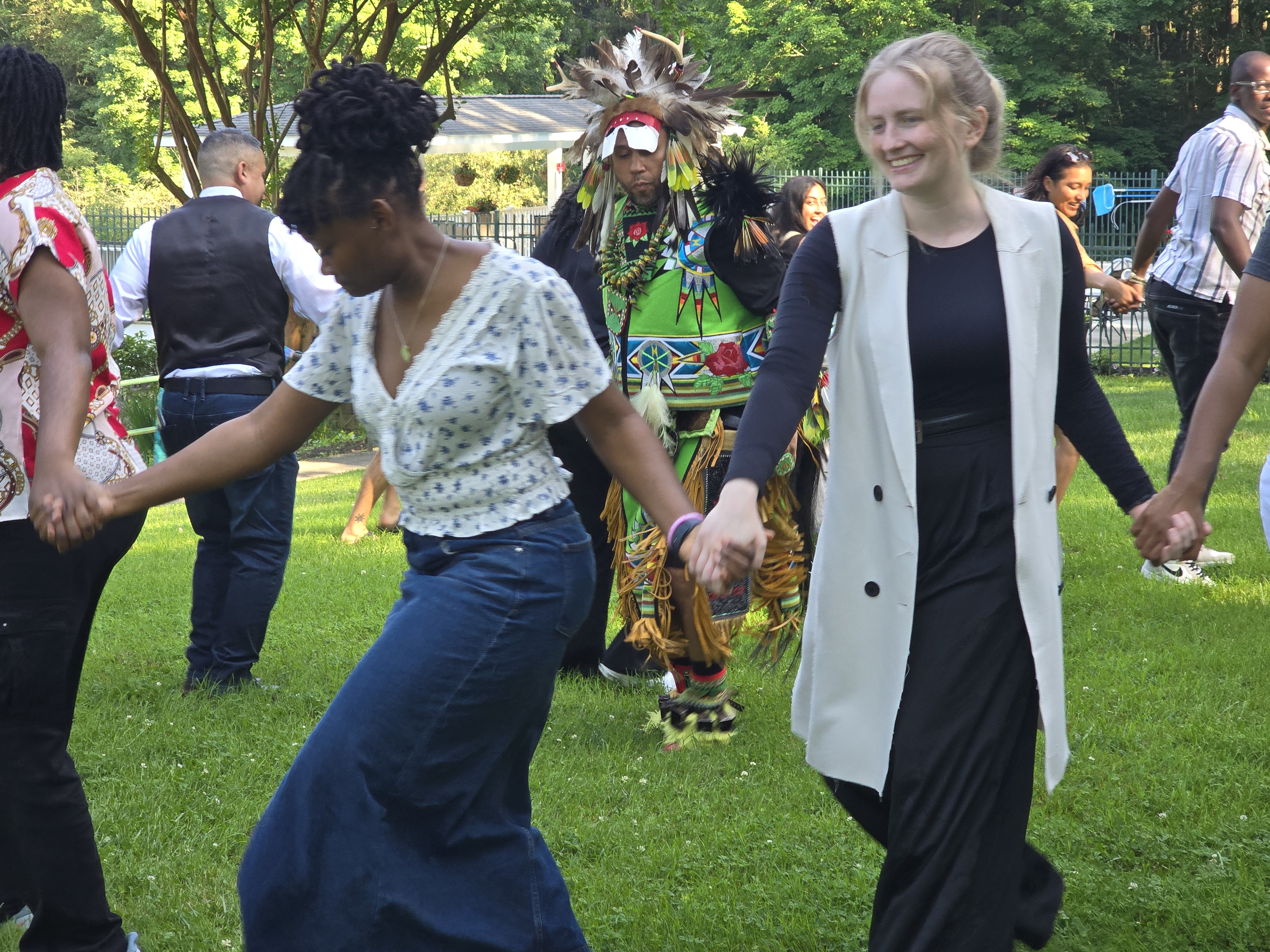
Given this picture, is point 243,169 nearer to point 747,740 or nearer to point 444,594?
point 747,740

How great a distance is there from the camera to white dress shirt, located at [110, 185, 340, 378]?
592cm

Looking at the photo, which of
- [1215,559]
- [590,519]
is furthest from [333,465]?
[1215,559]

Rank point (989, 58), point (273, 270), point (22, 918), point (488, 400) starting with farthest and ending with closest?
1. point (989, 58)
2. point (273, 270)
3. point (22, 918)
4. point (488, 400)

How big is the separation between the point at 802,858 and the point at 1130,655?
2.60 meters

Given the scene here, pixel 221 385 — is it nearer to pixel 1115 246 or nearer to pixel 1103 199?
pixel 1103 199

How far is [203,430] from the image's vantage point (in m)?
5.94

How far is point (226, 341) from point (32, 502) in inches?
121

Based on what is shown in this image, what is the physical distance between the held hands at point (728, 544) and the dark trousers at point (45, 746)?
1.54 metres

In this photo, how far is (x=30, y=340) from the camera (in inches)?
126

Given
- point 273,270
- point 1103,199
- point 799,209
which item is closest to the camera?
point 273,270

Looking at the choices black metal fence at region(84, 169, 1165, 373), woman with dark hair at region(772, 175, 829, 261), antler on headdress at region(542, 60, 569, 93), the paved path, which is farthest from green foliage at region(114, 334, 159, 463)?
antler on headdress at region(542, 60, 569, 93)

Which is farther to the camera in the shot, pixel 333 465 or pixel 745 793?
pixel 333 465

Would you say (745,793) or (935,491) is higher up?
(935,491)

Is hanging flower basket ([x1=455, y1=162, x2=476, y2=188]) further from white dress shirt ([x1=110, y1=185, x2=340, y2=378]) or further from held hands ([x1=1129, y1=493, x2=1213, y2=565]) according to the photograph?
held hands ([x1=1129, y1=493, x2=1213, y2=565])
